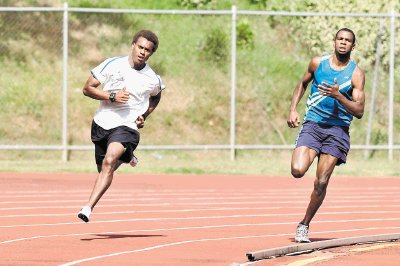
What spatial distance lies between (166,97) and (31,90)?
9.70ft

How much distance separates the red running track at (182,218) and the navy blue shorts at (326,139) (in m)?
0.93

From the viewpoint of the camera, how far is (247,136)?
30469mm

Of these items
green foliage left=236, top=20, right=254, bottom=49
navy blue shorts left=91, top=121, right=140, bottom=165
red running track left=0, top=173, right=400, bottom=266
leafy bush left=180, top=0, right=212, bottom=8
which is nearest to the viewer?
red running track left=0, top=173, right=400, bottom=266

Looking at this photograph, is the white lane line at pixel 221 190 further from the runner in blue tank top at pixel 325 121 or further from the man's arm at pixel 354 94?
the man's arm at pixel 354 94

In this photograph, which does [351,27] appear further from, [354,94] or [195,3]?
[354,94]

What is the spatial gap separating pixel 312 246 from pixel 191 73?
19.5 metres

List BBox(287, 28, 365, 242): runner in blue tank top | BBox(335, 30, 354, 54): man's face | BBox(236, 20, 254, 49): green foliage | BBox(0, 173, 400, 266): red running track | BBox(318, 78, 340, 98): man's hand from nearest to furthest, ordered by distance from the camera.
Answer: BBox(0, 173, 400, 266): red running track < BBox(318, 78, 340, 98): man's hand < BBox(335, 30, 354, 54): man's face < BBox(287, 28, 365, 242): runner in blue tank top < BBox(236, 20, 254, 49): green foliage

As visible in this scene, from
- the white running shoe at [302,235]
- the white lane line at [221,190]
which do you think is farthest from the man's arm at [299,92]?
the white lane line at [221,190]

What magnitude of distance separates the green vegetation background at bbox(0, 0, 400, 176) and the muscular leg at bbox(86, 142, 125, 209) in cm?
1227

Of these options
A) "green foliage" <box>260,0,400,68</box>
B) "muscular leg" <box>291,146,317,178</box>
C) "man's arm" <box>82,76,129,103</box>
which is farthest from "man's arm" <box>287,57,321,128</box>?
"green foliage" <box>260,0,400,68</box>

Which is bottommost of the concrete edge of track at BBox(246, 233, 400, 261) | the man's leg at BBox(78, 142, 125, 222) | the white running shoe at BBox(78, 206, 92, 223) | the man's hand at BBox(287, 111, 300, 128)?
the concrete edge of track at BBox(246, 233, 400, 261)

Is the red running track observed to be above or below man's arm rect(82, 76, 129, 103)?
below

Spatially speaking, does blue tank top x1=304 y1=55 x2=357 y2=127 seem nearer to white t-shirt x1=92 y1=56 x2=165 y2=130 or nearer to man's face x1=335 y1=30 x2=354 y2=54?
man's face x1=335 y1=30 x2=354 y2=54

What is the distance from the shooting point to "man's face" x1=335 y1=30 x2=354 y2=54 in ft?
41.2
